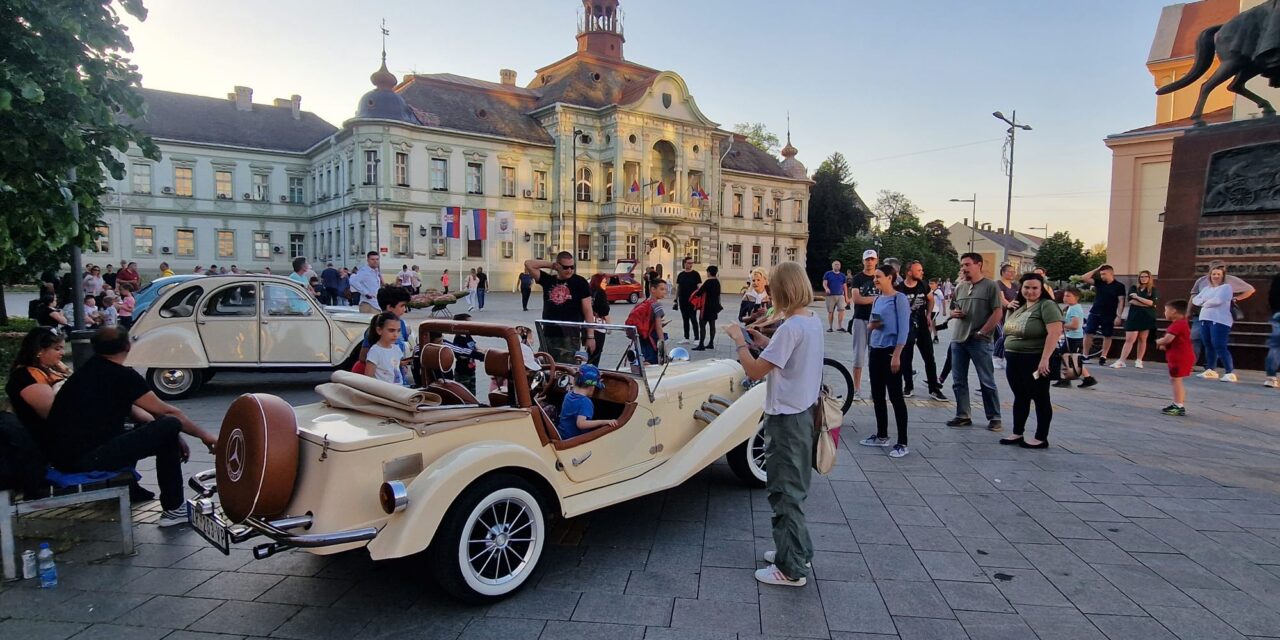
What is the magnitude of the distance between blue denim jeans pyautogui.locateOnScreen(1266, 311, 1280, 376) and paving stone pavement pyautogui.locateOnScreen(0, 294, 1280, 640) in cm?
664

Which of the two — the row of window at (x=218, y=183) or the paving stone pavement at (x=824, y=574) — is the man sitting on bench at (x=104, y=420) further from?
the row of window at (x=218, y=183)

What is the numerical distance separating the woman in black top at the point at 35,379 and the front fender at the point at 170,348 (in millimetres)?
4585

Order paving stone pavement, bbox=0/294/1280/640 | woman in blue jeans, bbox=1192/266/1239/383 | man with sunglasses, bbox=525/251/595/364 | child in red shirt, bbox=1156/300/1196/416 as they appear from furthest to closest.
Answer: woman in blue jeans, bbox=1192/266/1239/383
child in red shirt, bbox=1156/300/1196/416
man with sunglasses, bbox=525/251/595/364
paving stone pavement, bbox=0/294/1280/640

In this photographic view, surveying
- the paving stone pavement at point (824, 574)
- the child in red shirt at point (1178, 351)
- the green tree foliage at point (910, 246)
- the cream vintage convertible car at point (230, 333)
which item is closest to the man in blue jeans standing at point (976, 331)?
the paving stone pavement at point (824, 574)

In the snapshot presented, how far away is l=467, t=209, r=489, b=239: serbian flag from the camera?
1591 inches

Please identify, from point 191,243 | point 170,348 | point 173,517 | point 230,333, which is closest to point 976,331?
point 173,517

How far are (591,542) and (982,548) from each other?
100 inches

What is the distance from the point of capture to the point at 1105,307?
13.7m

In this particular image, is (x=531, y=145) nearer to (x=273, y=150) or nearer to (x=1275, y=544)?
(x=273, y=150)

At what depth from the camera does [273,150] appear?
171 feet

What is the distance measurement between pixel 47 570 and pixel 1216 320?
1513 cm

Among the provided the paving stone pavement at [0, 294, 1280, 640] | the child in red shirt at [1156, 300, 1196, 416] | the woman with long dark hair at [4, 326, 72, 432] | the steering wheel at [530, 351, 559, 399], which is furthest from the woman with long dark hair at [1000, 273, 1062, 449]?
the woman with long dark hair at [4, 326, 72, 432]

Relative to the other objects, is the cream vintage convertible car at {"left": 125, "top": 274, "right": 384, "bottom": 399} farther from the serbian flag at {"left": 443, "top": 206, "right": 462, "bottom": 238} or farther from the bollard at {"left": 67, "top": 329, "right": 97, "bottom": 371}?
the serbian flag at {"left": 443, "top": 206, "right": 462, "bottom": 238}

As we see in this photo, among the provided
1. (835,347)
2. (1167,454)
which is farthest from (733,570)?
(835,347)
